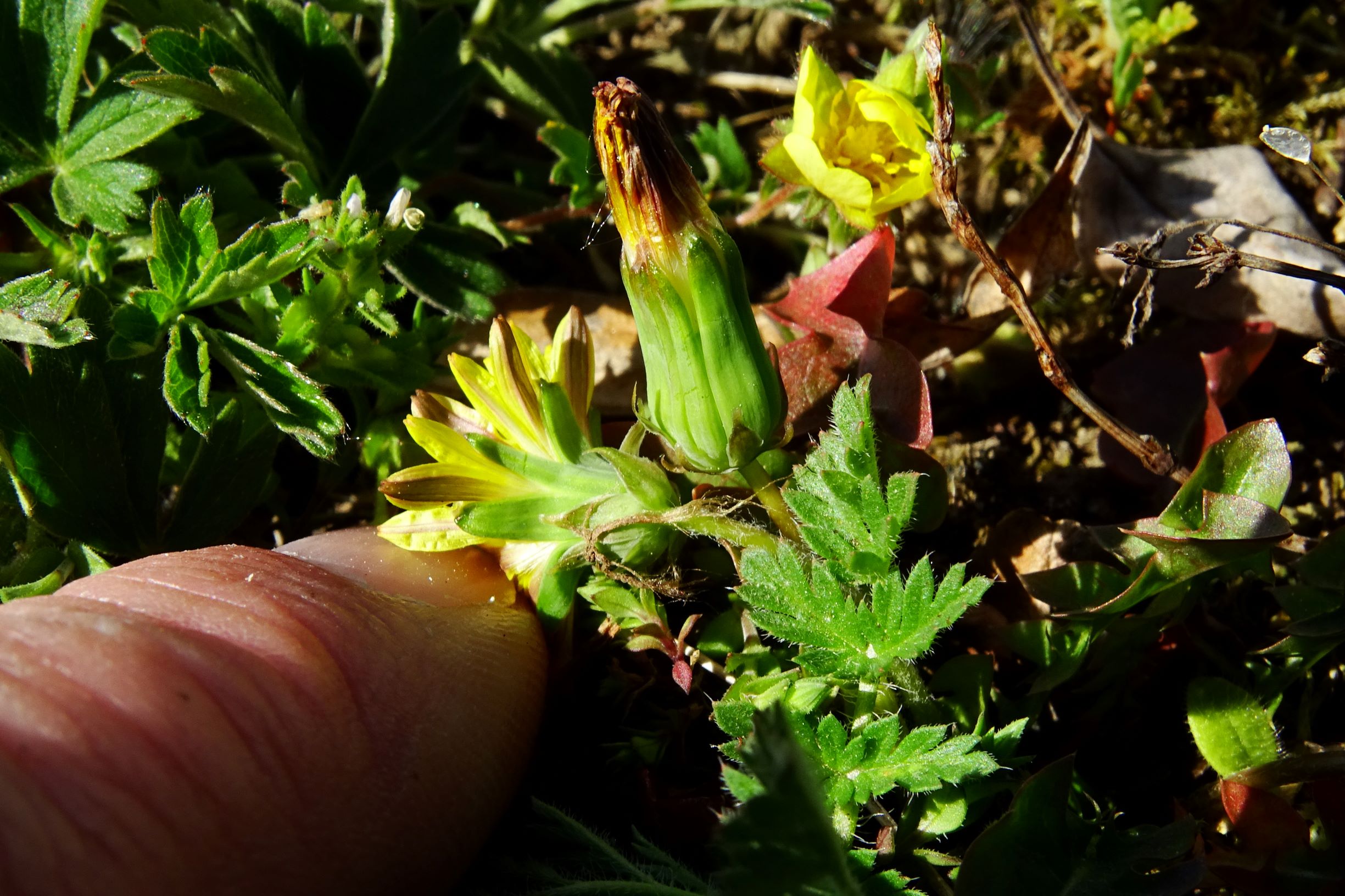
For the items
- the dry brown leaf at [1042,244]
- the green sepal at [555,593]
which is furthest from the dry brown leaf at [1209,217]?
the green sepal at [555,593]

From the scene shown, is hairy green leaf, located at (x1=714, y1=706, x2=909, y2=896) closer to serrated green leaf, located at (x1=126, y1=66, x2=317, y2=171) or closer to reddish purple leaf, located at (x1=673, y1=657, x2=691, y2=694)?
reddish purple leaf, located at (x1=673, y1=657, x2=691, y2=694)

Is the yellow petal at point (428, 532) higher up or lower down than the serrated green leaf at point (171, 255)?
lower down

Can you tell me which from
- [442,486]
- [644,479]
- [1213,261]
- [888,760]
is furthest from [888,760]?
[1213,261]

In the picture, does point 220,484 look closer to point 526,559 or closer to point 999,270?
point 526,559

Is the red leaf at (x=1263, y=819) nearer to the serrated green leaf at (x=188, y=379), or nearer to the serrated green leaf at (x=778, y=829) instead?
the serrated green leaf at (x=778, y=829)

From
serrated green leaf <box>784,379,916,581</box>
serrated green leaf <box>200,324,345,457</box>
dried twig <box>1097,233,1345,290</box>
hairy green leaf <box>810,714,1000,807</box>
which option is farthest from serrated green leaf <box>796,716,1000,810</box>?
serrated green leaf <box>200,324,345,457</box>

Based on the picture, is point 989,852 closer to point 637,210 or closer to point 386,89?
point 637,210
